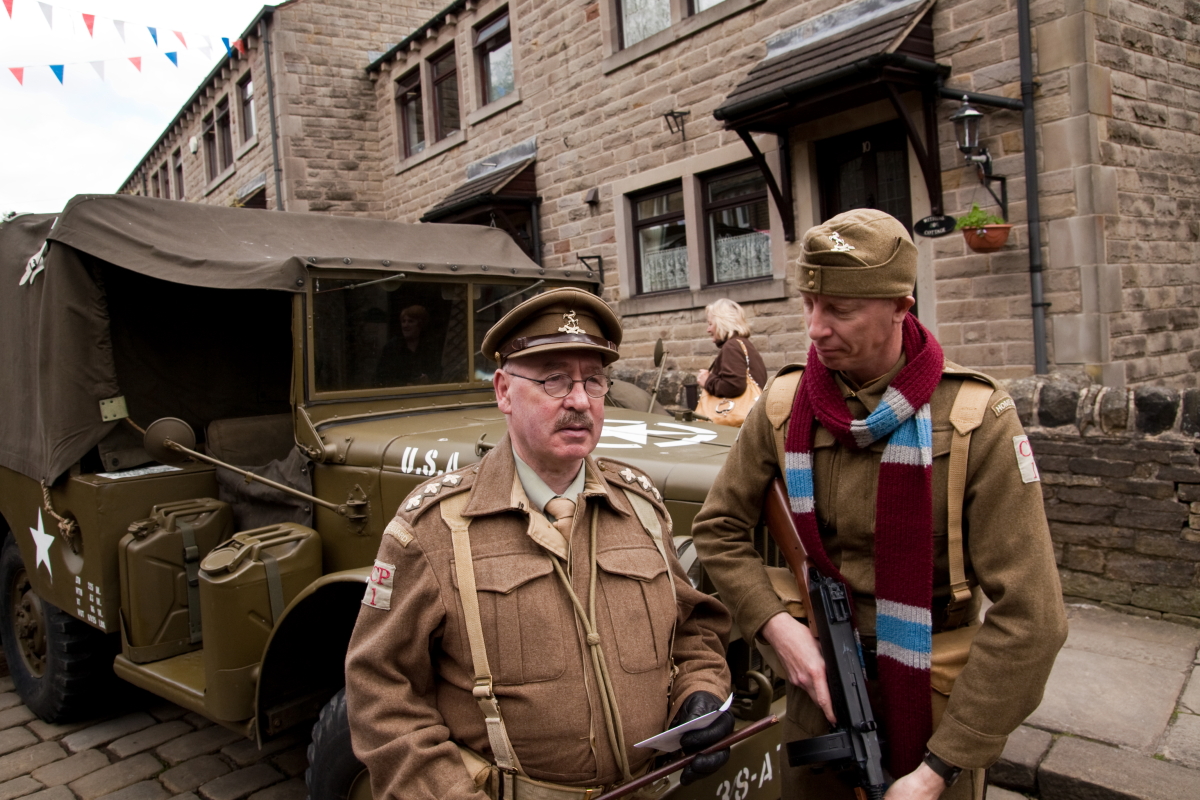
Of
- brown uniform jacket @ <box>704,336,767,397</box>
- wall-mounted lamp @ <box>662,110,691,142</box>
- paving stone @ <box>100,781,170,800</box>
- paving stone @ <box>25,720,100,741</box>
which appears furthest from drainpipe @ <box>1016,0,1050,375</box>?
paving stone @ <box>25,720,100,741</box>

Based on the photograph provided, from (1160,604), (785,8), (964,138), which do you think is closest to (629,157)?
(785,8)

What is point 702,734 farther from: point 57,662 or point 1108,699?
point 57,662

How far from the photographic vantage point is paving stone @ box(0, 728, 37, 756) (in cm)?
411

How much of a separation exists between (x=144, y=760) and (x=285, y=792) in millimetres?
818

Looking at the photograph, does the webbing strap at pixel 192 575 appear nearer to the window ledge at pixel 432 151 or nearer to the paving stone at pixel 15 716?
the paving stone at pixel 15 716

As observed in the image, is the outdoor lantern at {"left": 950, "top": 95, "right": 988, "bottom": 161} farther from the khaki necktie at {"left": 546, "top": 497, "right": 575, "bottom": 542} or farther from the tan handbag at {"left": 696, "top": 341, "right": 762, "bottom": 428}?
the khaki necktie at {"left": 546, "top": 497, "right": 575, "bottom": 542}

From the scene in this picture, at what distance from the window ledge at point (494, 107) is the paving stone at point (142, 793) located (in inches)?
416

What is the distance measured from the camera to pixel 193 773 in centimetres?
375

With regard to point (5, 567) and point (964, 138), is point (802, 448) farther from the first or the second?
point (964, 138)

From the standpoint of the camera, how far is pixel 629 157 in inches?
423

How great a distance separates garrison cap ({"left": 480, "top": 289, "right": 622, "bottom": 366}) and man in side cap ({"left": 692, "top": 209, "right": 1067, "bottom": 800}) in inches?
17.7

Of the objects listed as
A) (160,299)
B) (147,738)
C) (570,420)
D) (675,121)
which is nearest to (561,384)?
(570,420)

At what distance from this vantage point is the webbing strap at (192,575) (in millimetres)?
3793

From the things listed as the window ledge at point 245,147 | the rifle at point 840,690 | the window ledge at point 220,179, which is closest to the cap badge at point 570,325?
the rifle at point 840,690
